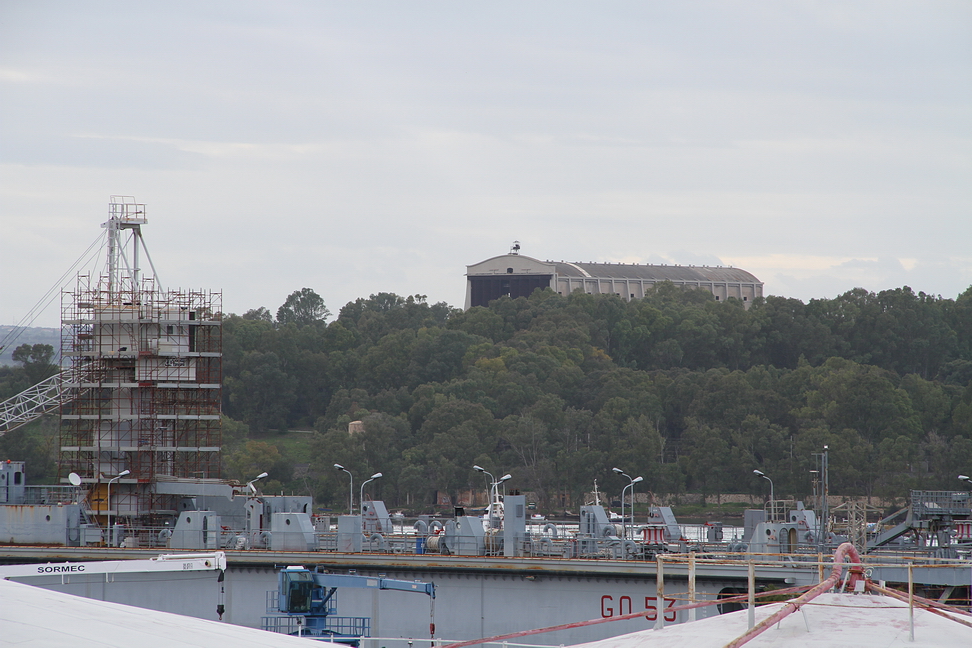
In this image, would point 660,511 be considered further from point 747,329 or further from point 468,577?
point 747,329

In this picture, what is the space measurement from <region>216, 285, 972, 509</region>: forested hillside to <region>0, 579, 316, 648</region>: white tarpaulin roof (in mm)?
93034

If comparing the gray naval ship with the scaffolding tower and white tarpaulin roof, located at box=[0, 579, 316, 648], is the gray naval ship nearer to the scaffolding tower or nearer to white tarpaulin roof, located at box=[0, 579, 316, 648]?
the scaffolding tower

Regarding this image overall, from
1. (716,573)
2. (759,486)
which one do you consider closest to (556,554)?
(716,573)

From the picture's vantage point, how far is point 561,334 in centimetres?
14612

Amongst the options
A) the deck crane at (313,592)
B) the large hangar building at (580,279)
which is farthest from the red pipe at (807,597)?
the large hangar building at (580,279)

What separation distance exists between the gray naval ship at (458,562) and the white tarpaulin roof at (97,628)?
14.9m

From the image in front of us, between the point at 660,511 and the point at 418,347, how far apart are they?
93956 millimetres

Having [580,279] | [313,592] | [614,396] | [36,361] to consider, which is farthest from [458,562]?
[580,279]

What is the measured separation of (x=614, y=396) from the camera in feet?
427

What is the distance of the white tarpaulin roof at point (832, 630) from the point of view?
1950 cm

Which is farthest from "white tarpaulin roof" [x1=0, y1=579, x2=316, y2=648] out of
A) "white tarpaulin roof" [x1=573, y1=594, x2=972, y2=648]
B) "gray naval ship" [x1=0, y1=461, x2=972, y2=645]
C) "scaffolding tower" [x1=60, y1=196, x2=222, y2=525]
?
"scaffolding tower" [x1=60, y1=196, x2=222, y2=525]

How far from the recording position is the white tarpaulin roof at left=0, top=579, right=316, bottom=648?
65.2 ft

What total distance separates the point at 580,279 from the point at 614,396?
2141 inches

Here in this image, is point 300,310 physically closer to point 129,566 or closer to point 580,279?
point 580,279
